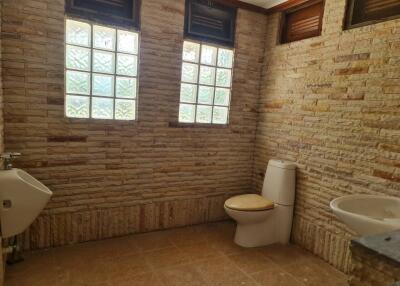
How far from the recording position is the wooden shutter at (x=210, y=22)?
276 cm

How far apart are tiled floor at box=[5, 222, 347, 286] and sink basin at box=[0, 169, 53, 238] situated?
0.49m

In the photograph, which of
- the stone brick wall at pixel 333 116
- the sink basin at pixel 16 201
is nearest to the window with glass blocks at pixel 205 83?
the stone brick wall at pixel 333 116

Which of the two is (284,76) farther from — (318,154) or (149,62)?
(149,62)

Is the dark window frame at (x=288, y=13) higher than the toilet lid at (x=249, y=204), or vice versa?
the dark window frame at (x=288, y=13)

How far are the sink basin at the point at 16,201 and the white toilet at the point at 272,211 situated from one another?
1553 mm

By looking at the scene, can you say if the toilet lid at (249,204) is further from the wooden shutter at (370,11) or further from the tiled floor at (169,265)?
the wooden shutter at (370,11)

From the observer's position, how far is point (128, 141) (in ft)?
8.54

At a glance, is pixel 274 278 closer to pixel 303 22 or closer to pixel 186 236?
pixel 186 236

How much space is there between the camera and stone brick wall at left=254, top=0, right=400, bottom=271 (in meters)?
2.07

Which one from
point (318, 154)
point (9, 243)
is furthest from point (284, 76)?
point (9, 243)

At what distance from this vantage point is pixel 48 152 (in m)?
2.31

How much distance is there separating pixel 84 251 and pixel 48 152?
0.91 metres

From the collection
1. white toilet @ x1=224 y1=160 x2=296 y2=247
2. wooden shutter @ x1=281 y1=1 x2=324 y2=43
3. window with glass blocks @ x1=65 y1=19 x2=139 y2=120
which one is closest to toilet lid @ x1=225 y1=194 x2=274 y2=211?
white toilet @ x1=224 y1=160 x2=296 y2=247

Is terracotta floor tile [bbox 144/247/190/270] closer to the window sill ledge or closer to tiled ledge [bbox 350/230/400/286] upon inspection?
the window sill ledge
